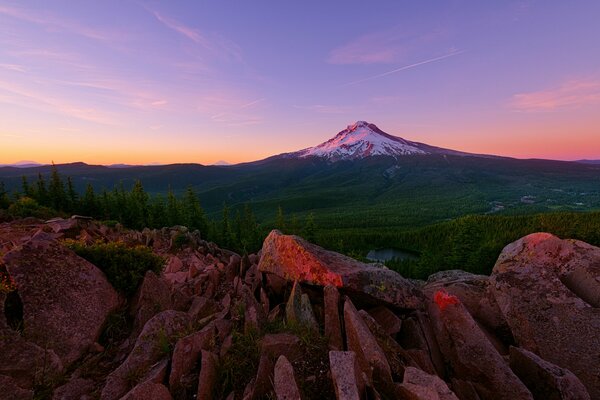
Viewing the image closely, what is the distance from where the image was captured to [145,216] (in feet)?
193

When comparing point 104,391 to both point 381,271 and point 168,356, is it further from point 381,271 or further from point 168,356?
point 381,271

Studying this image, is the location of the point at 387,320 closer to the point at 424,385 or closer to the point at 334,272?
the point at 334,272

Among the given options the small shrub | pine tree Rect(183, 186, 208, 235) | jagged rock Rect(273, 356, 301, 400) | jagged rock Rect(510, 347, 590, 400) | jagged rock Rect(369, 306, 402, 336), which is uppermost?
the small shrub

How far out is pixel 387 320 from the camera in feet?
32.2

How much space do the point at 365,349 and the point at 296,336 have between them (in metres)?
1.72

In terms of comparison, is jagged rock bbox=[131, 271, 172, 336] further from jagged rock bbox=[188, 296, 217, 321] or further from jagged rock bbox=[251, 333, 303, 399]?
jagged rock bbox=[251, 333, 303, 399]

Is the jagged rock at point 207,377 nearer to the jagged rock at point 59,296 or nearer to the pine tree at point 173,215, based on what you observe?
the jagged rock at point 59,296

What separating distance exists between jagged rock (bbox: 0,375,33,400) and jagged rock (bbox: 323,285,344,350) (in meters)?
6.54

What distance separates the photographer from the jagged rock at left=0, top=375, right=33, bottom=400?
5.67 m

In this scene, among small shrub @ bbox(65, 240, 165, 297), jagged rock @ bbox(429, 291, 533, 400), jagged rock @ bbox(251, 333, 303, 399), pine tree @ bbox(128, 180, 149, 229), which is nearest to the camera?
jagged rock @ bbox(251, 333, 303, 399)

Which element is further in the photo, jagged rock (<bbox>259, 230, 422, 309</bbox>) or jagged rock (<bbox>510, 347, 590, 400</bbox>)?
jagged rock (<bbox>259, 230, 422, 309</bbox>)

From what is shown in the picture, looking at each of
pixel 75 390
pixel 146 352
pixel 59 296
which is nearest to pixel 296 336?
pixel 146 352

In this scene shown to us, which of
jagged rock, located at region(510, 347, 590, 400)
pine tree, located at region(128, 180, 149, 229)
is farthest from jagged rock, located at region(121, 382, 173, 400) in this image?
pine tree, located at region(128, 180, 149, 229)

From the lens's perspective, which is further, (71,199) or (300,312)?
(71,199)
